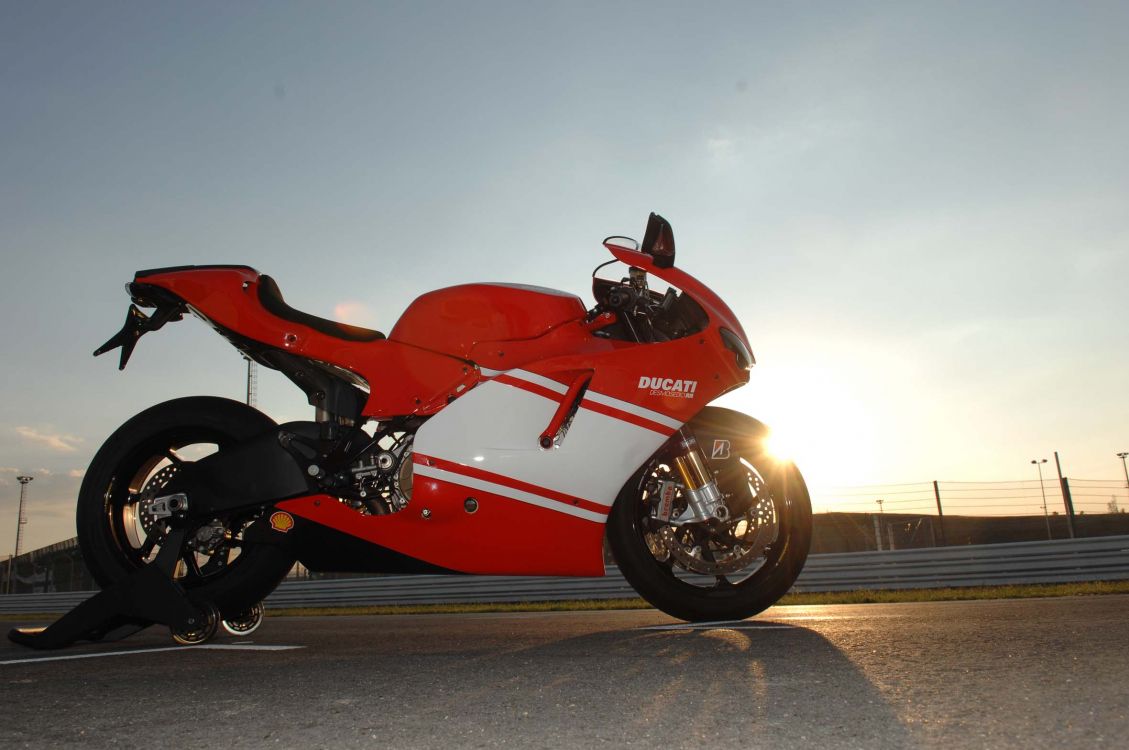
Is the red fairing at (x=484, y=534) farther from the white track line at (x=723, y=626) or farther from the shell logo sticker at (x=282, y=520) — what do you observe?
the white track line at (x=723, y=626)

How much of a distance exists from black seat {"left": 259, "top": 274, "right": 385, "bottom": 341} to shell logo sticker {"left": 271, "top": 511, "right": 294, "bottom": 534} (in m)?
0.82

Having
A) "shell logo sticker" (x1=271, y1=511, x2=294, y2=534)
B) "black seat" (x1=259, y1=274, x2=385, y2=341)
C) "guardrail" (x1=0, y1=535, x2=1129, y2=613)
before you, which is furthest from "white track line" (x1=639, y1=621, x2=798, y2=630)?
"guardrail" (x1=0, y1=535, x2=1129, y2=613)

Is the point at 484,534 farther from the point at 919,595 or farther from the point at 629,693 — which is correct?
the point at 919,595

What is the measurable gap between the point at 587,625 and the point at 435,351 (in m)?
1.61

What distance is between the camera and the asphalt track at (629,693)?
1524mm

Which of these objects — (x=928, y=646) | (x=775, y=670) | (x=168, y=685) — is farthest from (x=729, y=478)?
(x=168, y=685)

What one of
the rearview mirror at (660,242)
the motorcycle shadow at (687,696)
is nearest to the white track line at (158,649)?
the motorcycle shadow at (687,696)

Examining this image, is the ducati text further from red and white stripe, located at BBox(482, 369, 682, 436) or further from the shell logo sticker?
the shell logo sticker

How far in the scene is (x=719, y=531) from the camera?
3.69 m

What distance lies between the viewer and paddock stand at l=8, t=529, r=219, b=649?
134 inches

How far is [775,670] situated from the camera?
215 centimetres

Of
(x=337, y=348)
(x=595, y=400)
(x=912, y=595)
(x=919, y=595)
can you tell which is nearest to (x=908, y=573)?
(x=912, y=595)

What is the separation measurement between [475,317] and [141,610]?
1871 millimetres

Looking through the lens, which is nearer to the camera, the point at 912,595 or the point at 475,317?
the point at 475,317
